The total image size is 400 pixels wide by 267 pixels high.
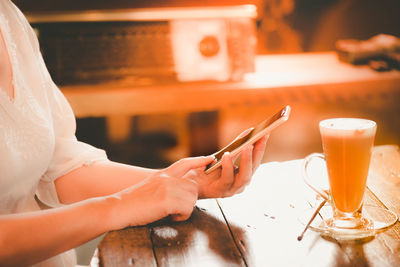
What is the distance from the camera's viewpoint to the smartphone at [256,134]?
70 centimetres

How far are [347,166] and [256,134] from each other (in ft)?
0.51

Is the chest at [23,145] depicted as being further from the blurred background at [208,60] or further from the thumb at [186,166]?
the blurred background at [208,60]

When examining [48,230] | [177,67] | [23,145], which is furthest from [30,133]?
[177,67]

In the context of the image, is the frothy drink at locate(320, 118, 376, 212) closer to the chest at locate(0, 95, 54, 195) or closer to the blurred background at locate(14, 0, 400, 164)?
the chest at locate(0, 95, 54, 195)

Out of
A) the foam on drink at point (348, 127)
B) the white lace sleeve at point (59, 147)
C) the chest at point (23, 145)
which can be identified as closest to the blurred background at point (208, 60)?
the white lace sleeve at point (59, 147)

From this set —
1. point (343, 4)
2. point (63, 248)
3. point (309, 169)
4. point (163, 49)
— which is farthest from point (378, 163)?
point (343, 4)

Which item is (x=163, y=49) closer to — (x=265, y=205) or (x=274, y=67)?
(x=274, y=67)

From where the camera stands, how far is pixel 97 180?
944 mm

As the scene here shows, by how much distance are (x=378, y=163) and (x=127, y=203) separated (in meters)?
0.59

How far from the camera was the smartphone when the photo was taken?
695 mm

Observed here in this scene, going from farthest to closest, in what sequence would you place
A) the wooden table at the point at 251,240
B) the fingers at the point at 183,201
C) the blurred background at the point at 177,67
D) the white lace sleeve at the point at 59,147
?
the blurred background at the point at 177,67 → the white lace sleeve at the point at 59,147 → the fingers at the point at 183,201 → the wooden table at the point at 251,240

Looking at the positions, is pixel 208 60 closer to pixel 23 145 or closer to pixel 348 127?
pixel 23 145

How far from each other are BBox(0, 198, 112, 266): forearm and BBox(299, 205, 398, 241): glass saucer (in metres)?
0.34

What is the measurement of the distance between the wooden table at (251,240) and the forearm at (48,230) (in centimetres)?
4
